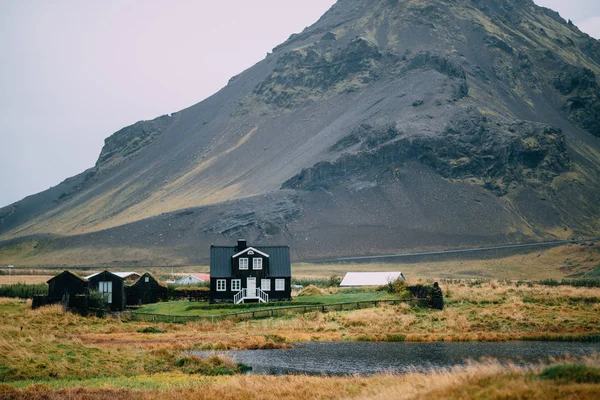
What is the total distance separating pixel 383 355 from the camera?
36281 millimetres

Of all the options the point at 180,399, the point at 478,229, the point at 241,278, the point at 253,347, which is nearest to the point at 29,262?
the point at 478,229

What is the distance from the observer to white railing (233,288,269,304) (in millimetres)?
67125

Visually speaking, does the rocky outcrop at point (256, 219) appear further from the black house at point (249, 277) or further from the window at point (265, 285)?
the window at point (265, 285)

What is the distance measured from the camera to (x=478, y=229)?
578ft

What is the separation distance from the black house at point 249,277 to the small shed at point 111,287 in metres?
8.94

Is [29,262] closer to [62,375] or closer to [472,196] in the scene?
[472,196]

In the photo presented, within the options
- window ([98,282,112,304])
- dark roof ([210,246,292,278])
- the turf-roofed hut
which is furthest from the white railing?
window ([98,282,112,304])

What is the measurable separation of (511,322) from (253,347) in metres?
18.2

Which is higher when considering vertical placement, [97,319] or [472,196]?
[472,196]

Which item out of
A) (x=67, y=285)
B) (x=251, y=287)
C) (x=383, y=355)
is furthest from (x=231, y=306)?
(x=383, y=355)

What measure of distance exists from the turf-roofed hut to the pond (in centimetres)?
3104

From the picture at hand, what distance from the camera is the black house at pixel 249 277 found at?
222 feet

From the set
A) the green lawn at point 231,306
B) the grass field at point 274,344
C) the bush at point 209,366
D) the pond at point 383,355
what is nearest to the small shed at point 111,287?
the green lawn at point 231,306

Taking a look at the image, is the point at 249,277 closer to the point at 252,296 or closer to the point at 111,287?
the point at 252,296
